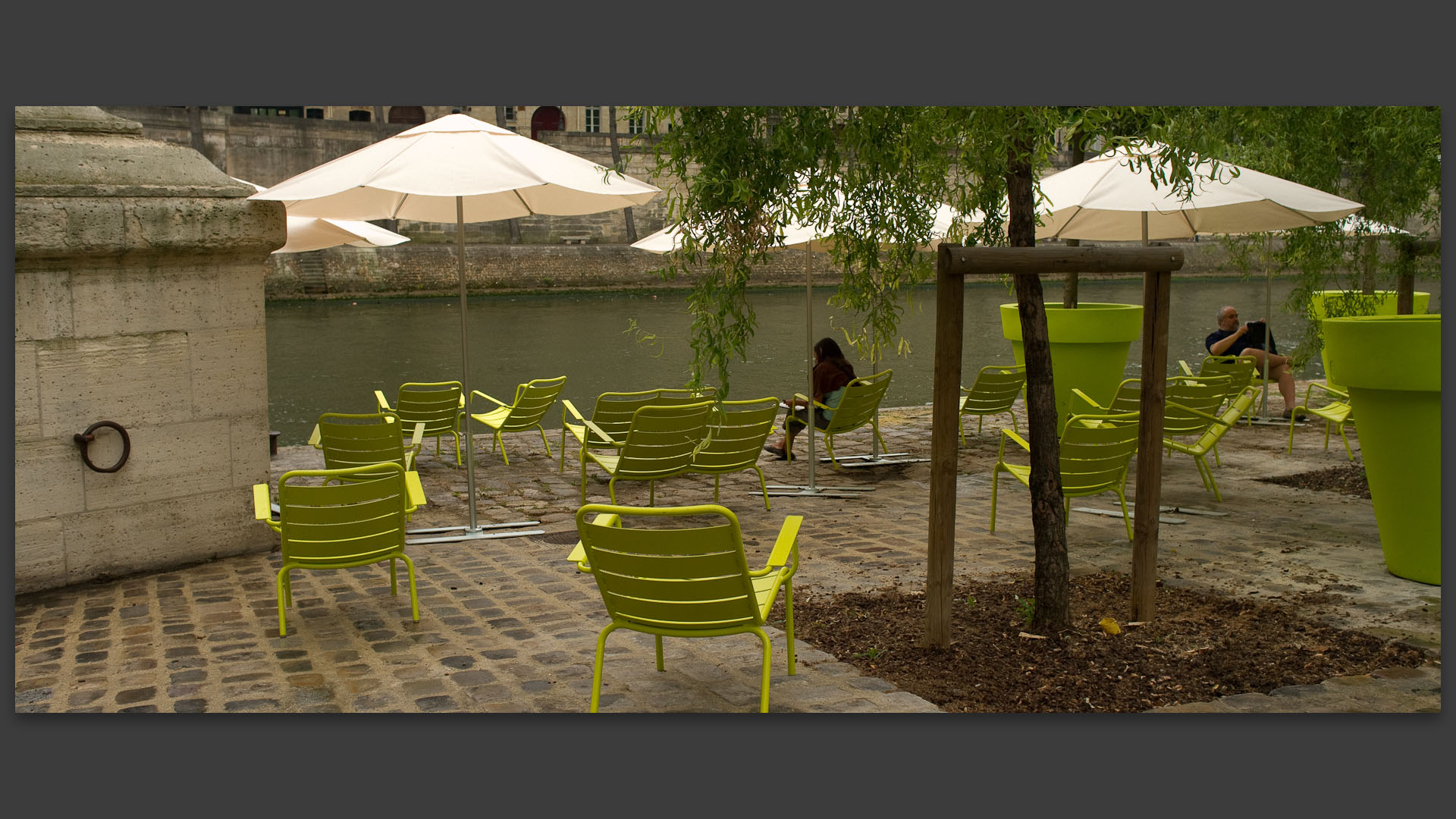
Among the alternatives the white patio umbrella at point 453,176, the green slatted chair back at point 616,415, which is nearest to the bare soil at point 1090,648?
the white patio umbrella at point 453,176

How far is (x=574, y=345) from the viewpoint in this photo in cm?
2323

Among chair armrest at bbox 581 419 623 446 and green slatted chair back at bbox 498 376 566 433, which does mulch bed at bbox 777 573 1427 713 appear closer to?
chair armrest at bbox 581 419 623 446

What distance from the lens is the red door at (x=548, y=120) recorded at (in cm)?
5888

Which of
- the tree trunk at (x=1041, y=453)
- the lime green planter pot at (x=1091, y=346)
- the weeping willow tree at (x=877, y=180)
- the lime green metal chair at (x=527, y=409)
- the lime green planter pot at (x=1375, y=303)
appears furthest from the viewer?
the lime green planter pot at (x=1375, y=303)

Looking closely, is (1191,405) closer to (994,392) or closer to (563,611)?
(994,392)

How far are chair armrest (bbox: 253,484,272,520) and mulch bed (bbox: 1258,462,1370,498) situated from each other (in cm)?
643

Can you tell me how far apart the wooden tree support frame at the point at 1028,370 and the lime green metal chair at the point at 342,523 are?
226 centimetres

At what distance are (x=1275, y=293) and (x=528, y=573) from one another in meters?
36.6

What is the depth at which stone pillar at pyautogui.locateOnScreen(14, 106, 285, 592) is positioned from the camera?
19.7ft

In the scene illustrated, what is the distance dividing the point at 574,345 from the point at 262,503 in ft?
57.1

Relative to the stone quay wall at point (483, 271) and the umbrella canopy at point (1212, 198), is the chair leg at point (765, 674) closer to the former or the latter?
the umbrella canopy at point (1212, 198)

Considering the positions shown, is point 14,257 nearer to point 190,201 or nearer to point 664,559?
point 190,201

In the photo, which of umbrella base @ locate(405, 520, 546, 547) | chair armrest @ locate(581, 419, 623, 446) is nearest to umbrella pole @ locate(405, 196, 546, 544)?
umbrella base @ locate(405, 520, 546, 547)

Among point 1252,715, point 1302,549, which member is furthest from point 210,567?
point 1302,549
